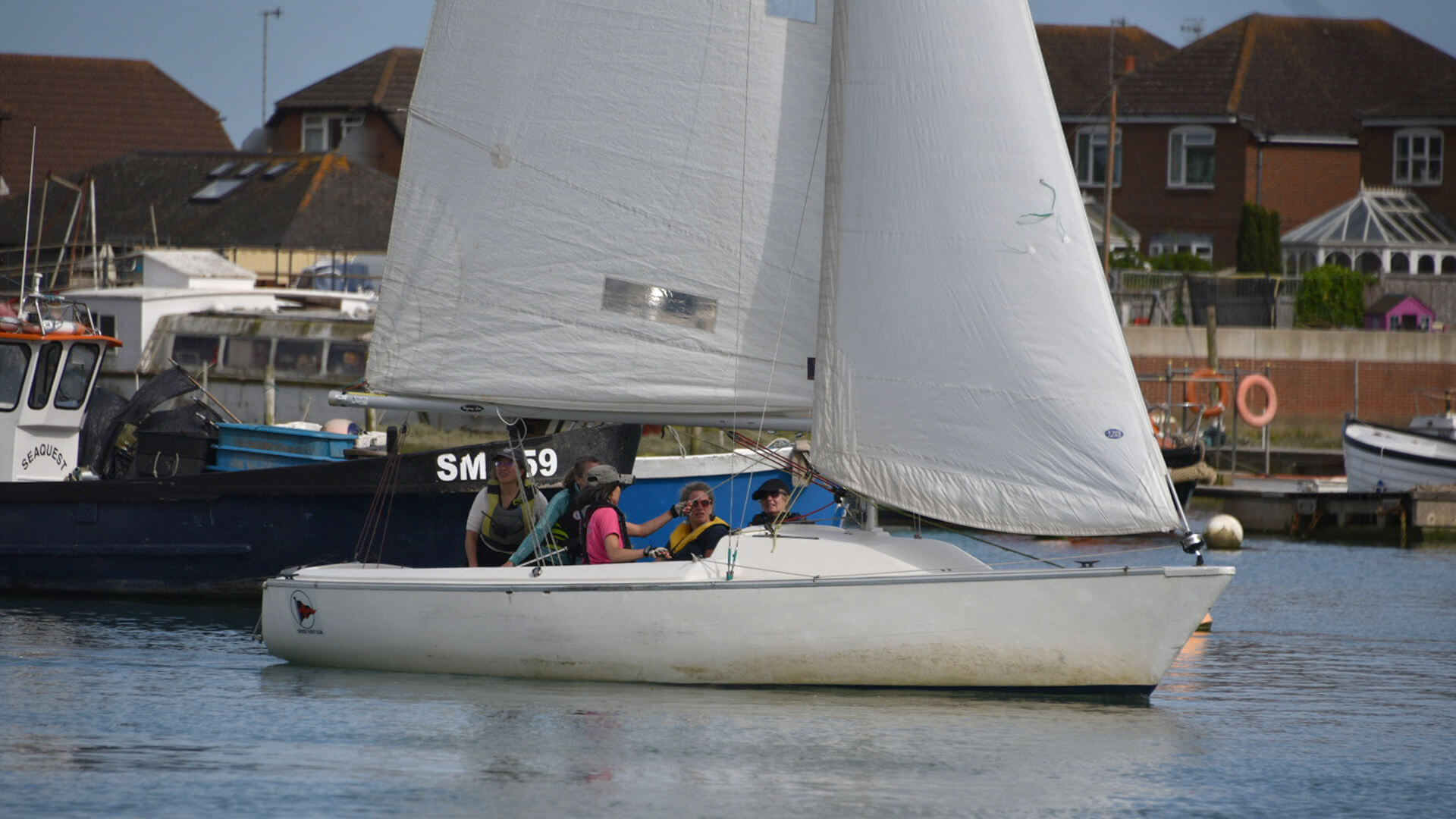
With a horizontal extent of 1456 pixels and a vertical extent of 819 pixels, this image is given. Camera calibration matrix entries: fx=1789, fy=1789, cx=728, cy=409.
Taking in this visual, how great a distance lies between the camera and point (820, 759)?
10.6 metres

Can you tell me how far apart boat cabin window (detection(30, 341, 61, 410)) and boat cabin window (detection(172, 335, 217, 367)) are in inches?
680

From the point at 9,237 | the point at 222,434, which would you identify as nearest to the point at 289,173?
the point at 9,237

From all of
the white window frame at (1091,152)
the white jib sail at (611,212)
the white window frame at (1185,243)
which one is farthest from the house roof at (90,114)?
the white jib sail at (611,212)

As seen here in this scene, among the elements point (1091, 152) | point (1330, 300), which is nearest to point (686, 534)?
point (1330, 300)

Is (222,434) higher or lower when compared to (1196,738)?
higher

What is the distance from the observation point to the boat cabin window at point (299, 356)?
→ 3606 centimetres

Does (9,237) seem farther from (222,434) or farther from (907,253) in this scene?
(907,253)

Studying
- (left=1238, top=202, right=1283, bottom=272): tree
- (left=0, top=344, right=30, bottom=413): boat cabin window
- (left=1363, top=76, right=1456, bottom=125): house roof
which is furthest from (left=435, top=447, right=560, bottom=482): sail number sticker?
(left=1363, top=76, right=1456, bottom=125): house roof

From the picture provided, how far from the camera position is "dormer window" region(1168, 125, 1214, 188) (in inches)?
2158

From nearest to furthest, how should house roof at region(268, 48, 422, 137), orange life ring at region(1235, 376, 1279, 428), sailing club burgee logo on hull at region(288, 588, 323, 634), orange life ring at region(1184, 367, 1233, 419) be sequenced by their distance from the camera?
1. sailing club burgee logo on hull at region(288, 588, 323, 634)
2. orange life ring at region(1235, 376, 1279, 428)
3. orange life ring at region(1184, 367, 1233, 419)
4. house roof at region(268, 48, 422, 137)

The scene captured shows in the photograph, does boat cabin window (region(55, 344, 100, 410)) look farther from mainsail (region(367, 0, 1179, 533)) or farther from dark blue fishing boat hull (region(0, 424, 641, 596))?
mainsail (region(367, 0, 1179, 533))

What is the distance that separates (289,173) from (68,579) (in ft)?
110

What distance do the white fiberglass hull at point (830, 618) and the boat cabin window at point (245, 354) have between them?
983 inches

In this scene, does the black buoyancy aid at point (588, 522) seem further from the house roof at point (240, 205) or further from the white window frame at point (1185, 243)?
the white window frame at point (1185, 243)
